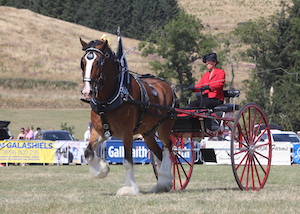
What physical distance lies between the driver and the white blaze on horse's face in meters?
2.71

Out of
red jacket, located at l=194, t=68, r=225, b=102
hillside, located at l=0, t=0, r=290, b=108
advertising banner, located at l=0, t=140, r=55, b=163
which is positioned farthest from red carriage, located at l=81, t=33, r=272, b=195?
hillside, located at l=0, t=0, r=290, b=108

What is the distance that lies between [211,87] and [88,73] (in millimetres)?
2904

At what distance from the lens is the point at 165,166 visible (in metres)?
12.1

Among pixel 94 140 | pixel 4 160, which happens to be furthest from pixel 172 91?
pixel 4 160

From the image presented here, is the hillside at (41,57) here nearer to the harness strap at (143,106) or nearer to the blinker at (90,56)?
the harness strap at (143,106)

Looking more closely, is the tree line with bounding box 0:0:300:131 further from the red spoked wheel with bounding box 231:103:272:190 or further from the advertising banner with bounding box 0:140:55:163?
the red spoked wheel with bounding box 231:103:272:190

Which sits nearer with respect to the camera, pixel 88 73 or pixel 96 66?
pixel 88 73

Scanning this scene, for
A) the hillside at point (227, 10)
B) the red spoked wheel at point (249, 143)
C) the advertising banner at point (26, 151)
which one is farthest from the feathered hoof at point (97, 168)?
the hillside at point (227, 10)

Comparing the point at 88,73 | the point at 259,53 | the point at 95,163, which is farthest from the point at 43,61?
the point at 88,73

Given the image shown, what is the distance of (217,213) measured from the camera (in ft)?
28.0

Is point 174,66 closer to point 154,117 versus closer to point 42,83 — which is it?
point 42,83

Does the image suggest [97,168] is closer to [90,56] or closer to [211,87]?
[90,56]

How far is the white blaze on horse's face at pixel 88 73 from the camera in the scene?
32.7ft

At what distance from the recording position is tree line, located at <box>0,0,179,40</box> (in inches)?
5143
